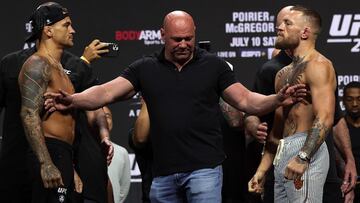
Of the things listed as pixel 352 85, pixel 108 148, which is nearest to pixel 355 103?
pixel 352 85

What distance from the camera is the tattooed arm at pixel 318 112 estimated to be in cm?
481

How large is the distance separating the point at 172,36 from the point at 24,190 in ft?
4.39

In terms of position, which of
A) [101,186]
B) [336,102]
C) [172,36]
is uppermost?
[172,36]

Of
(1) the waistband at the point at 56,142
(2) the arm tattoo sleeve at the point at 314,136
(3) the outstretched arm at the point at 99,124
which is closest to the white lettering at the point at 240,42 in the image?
(3) the outstretched arm at the point at 99,124

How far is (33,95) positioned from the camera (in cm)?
514

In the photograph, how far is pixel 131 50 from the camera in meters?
8.11

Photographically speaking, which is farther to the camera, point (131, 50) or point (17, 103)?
point (131, 50)

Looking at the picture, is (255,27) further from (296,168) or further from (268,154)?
(296,168)

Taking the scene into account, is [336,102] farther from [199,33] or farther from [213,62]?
[199,33]

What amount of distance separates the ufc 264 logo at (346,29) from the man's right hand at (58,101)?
3.35 metres

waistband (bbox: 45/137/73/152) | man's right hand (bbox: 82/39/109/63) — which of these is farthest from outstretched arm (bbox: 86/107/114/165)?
waistband (bbox: 45/137/73/152)

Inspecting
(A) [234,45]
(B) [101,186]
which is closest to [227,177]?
(B) [101,186]

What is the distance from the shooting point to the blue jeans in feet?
16.0

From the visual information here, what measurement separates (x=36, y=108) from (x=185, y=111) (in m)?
0.78
